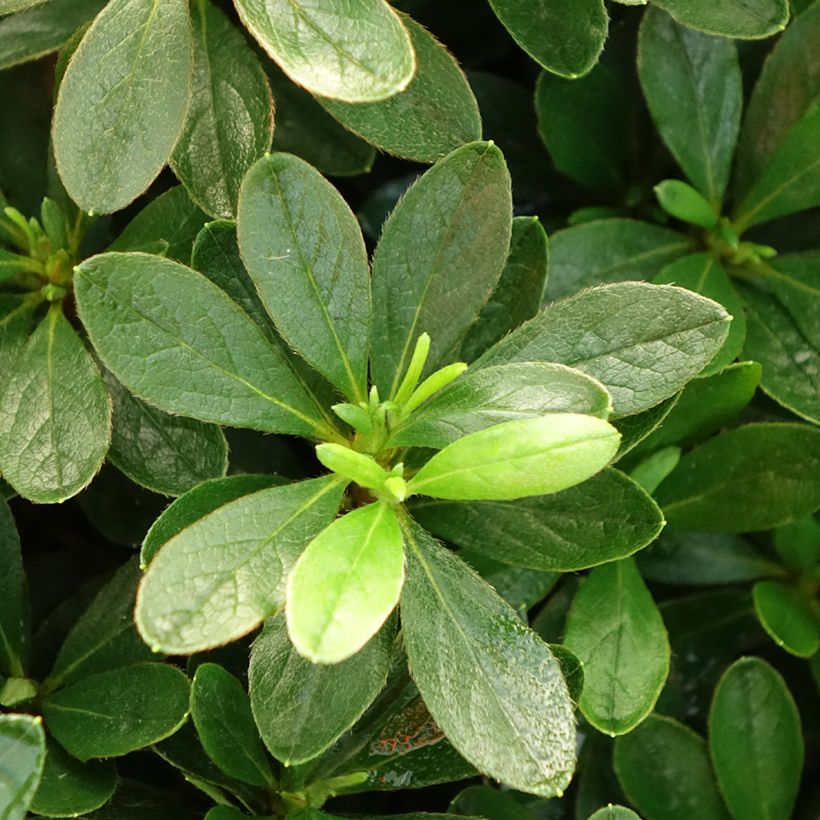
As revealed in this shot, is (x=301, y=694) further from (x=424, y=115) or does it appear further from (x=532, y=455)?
(x=424, y=115)

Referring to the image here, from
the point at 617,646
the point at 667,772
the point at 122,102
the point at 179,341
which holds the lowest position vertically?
the point at 667,772

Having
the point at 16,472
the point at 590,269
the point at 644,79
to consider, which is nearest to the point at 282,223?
the point at 16,472

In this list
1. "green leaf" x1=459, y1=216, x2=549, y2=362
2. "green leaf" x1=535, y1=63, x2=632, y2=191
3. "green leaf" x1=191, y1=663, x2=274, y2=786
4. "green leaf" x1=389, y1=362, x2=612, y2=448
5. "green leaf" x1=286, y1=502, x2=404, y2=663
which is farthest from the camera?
"green leaf" x1=535, y1=63, x2=632, y2=191

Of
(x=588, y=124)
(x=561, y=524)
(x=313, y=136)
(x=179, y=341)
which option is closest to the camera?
(x=179, y=341)

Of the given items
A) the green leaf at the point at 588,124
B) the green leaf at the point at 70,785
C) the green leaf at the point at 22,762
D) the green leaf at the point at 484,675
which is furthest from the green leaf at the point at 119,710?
the green leaf at the point at 588,124

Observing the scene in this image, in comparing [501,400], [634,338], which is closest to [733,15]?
[634,338]

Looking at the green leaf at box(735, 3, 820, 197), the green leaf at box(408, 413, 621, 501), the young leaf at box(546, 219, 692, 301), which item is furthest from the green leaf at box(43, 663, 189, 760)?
the green leaf at box(735, 3, 820, 197)

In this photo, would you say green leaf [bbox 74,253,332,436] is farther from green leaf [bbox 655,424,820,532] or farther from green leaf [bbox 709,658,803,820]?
green leaf [bbox 709,658,803,820]
